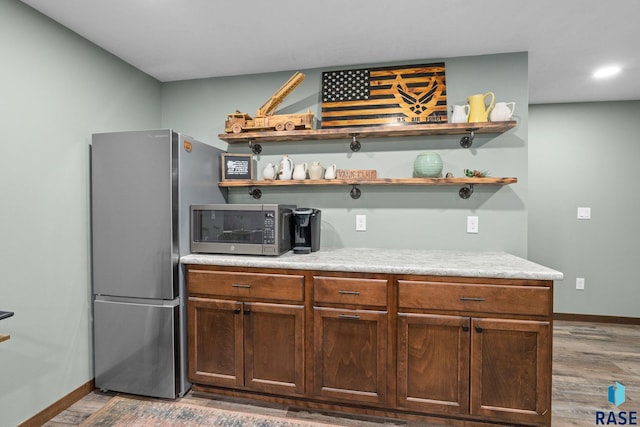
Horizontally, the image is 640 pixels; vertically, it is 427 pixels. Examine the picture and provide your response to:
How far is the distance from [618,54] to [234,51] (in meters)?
2.82

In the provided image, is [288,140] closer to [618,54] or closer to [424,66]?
[424,66]

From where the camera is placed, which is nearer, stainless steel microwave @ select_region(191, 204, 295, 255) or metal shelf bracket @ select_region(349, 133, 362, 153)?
stainless steel microwave @ select_region(191, 204, 295, 255)

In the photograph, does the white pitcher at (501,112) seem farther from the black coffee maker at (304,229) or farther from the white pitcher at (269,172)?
the white pitcher at (269,172)

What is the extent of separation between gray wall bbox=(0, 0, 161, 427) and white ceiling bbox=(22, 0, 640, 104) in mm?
246

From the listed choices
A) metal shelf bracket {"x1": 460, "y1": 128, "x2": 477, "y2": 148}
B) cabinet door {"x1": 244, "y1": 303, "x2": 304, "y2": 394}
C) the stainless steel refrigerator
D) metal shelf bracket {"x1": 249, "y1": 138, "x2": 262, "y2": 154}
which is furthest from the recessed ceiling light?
the stainless steel refrigerator

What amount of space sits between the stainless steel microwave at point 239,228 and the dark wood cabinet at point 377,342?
6.5 inches

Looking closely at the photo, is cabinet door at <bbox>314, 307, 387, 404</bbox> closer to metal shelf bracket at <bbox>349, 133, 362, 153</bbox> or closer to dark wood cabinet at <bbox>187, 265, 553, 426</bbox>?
dark wood cabinet at <bbox>187, 265, 553, 426</bbox>

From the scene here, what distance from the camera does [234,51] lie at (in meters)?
2.43

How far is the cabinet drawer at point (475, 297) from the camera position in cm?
175

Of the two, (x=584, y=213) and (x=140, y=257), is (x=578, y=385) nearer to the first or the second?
(x=584, y=213)

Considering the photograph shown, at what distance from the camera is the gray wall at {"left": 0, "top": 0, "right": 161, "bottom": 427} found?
5.89 ft

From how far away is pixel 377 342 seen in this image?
193 cm

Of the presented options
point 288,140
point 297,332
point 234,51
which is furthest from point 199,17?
point 297,332

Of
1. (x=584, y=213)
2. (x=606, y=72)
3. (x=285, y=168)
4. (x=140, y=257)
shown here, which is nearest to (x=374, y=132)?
(x=285, y=168)
